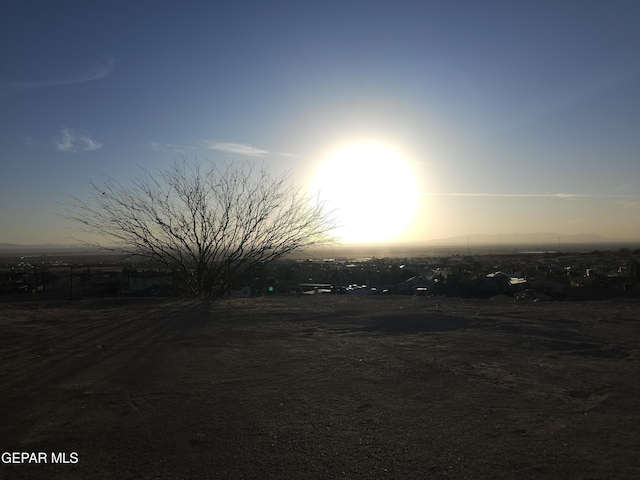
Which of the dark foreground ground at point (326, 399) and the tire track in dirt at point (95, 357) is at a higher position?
the tire track in dirt at point (95, 357)

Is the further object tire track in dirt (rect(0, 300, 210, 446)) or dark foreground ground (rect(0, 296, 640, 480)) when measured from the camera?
tire track in dirt (rect(0, 300, 210, 446))

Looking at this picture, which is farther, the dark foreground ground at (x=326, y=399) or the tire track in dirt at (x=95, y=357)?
the tire track in dirt at (x=95, y=357)

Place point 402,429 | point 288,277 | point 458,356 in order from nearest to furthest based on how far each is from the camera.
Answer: point 402,429
point 458,356
point 288,277

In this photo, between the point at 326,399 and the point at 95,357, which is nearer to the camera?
the point at 326,399

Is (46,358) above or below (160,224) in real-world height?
below

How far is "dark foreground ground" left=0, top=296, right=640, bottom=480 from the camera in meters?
4.02

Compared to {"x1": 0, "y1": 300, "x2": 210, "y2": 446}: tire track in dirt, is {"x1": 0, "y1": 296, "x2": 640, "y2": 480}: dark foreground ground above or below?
below

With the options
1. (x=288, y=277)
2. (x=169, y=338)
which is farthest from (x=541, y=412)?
(x=288, y=277)

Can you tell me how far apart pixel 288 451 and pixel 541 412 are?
Result: 2.66m

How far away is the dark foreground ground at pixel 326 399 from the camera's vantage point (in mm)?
4020

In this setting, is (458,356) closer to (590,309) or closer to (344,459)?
(344,459)

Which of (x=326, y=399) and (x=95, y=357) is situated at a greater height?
(x=95, y=357)

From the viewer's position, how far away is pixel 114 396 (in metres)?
5.72

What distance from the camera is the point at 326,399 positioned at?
5.57 m
